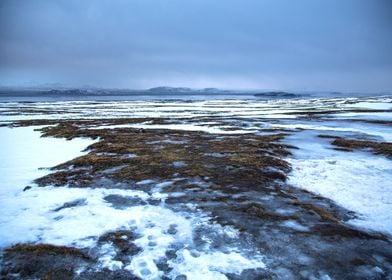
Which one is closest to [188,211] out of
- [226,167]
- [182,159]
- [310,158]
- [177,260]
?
[177,260]

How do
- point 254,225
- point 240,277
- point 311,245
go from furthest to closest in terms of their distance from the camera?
point 254,225
point 311,245
point 240,277

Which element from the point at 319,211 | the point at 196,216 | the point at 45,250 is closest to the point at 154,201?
the point at 196,216

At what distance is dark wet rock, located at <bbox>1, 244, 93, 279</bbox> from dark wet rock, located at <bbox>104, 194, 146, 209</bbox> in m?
2.53

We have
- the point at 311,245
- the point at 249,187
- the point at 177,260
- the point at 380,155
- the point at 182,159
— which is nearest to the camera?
the point at 177,260

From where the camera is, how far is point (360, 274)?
535 centimetres

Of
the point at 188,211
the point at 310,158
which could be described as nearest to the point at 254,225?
the point at 188,211

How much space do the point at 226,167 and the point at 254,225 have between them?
5754 millimetres

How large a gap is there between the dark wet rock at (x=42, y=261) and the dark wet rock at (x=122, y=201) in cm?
→ 253

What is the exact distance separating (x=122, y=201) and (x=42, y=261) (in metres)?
3.34

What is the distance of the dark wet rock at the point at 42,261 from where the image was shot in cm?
534

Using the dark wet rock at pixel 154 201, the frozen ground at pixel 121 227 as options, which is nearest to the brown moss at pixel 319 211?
the frozen ground at pixel 121 227

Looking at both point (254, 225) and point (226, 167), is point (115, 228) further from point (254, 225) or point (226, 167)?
point (226, 167)

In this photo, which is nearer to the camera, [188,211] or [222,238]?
[222,238]

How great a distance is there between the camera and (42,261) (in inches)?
226
